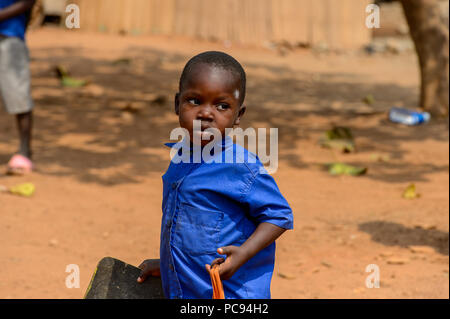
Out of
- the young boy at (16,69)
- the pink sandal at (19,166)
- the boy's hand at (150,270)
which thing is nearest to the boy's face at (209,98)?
the boy's hand at (150,270)

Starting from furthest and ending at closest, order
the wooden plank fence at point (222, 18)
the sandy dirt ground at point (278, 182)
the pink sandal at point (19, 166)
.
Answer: the wooden plank fence at point (222, 18) < the pink sandal at point (19, 166) < the sandy dirt ground at point (278, 182)

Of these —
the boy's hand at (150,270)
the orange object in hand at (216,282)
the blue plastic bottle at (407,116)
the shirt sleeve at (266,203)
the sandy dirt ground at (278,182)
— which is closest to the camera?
the orange object in hand at (216,282)

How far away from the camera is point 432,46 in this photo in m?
7.77

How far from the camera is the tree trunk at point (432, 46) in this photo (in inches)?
303

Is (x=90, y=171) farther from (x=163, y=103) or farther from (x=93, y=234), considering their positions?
(x=163, y=103)

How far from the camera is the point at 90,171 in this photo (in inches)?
233

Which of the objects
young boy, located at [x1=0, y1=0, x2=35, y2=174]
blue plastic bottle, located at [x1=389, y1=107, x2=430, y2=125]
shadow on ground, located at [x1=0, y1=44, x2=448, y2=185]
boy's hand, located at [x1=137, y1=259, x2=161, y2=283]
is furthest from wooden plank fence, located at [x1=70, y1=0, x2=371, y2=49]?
boy's hand, located at [x1=137, y1=259, x2=161, y2=283]

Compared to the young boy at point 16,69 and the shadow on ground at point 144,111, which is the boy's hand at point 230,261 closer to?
the shadow on ground at point 144,111

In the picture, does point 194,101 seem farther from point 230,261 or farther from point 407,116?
point 407,116

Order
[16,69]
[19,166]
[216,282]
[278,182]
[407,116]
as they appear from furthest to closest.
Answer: [407,116], [278,182], [19,166], [16,69], [216,282]

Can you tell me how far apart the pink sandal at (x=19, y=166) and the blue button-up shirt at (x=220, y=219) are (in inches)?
153

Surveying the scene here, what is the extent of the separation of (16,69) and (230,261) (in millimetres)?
4111

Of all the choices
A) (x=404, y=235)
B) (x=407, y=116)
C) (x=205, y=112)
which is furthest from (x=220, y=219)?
(x=407, y=116)
